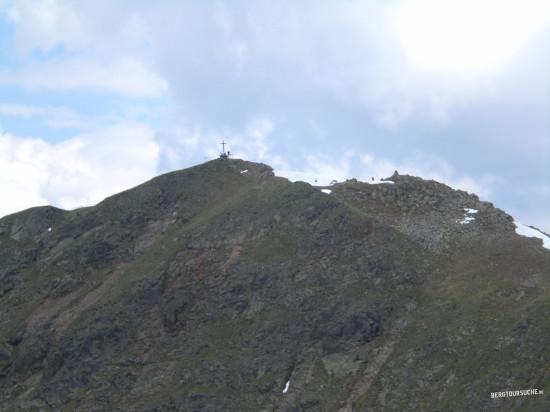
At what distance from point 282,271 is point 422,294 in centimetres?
1370

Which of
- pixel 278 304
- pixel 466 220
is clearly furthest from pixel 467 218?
pixel 278 304

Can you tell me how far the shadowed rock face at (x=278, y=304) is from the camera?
2672 inches

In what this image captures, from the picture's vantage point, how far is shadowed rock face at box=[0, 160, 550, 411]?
67.9 meters

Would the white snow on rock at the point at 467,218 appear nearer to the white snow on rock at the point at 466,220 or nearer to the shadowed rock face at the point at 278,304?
the white snow on rock at the point at 466,220

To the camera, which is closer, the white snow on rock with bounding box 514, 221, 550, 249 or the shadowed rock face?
the shadowed rock face

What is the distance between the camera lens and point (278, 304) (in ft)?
264

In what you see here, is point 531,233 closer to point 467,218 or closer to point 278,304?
point 467,218

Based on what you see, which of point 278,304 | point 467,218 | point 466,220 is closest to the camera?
point 278,304

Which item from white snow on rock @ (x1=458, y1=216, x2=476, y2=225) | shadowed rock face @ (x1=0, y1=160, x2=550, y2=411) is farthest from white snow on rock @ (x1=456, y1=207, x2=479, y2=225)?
shadowed rock face @ (x1=0, y1=160, x2=550, y2=411)

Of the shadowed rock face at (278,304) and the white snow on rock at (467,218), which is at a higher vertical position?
the white snow on rock at (467,218)

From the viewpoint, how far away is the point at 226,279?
84812 mm

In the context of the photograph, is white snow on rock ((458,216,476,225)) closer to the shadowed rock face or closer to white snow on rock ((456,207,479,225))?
white snow on rock ((456,207,479,225))

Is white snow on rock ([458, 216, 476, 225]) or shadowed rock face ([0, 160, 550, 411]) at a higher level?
white snow on rock ([458, 216, 476, 225])

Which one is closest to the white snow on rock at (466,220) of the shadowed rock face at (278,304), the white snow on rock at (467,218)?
the white snow on rock at (467,218)
